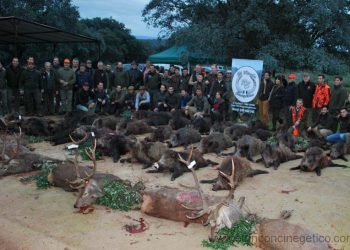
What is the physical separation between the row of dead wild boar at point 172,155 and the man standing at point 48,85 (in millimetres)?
2152

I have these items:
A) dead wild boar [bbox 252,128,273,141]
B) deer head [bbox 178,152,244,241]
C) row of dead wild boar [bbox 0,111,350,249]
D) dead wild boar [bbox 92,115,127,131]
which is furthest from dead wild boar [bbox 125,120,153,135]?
deer head [bbox 178,152,244,241]

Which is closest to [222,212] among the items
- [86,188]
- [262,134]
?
[86,188]

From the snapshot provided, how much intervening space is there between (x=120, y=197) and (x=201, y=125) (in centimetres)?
630

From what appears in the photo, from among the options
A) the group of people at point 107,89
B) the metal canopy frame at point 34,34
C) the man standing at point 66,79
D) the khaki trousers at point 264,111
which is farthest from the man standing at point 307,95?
the metal canopy frame at point 34,34

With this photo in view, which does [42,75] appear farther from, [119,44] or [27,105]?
[119,44]

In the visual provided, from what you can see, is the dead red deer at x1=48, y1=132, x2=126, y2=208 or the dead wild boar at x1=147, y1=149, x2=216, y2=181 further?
the dead wild boar at x1=147, y1=149, x2=216, y2=181

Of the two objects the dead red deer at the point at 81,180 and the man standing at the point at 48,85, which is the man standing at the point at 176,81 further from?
the dead red deer at the point at 81,180

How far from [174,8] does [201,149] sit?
1783 centimetres

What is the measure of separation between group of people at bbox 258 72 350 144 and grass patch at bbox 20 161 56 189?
6.54 meters

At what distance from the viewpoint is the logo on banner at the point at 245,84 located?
13.6m

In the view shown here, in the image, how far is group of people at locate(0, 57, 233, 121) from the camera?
1470 centimetres

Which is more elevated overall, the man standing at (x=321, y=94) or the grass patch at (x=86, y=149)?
the man standing at (x=321, y=94)

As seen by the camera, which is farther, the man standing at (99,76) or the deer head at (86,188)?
the man standing at (99,76)

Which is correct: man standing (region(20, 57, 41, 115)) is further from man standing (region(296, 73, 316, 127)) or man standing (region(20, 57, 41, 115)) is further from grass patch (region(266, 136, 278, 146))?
man standing (region(296, 73, 316, 127))
